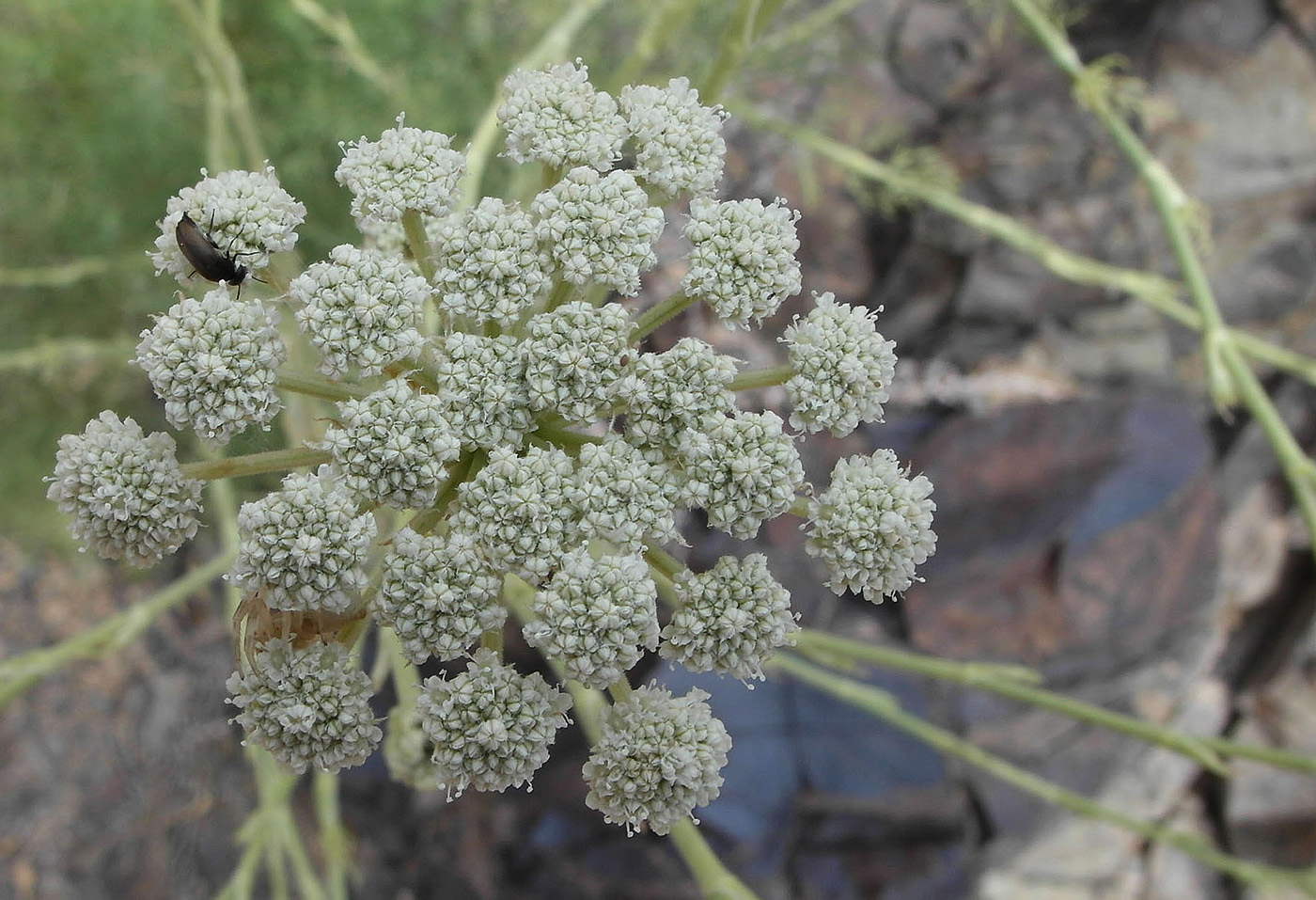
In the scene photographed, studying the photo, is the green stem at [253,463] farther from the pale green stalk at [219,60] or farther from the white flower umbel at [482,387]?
the pale green stalk at [219,60]

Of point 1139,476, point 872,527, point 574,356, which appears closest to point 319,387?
point 574,356

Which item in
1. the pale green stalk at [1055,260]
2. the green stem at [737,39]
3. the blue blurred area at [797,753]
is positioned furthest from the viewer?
the blue blurred area at [797,753]

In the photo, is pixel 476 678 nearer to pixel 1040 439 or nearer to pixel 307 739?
pixel 307 739

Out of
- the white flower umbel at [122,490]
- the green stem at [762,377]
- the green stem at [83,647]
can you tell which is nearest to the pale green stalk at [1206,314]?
the green stem at [762,377]

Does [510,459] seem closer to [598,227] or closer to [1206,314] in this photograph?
[598,227]

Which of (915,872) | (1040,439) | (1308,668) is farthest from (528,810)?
(1308,668)
